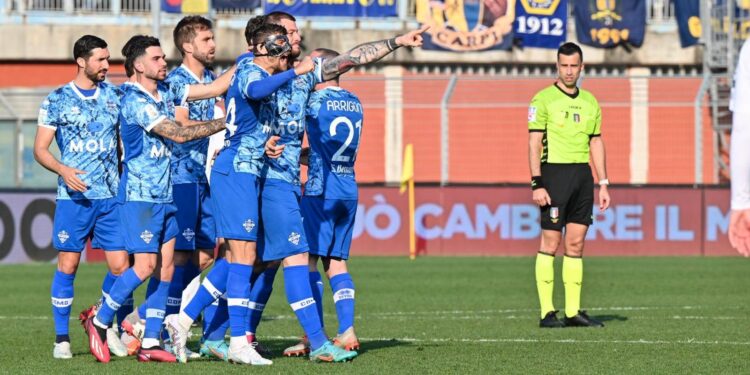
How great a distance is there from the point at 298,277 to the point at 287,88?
3.92ft

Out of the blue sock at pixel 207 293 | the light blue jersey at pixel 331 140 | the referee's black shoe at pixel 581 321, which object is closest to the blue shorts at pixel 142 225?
the blue sock at pixel 207 293

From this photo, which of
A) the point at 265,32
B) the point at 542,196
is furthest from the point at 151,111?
the point at 542,196

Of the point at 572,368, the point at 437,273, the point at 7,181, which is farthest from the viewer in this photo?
the point at 7,181

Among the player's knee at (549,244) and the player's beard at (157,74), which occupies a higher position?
the player's beard at (157,74)

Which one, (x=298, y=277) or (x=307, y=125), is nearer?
(x=298, y=277)

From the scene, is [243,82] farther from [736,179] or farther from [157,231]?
[736,179]

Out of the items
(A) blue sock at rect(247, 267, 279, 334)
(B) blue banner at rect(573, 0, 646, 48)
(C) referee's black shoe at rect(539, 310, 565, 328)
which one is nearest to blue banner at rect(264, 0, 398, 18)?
(B) blue banner at rect(573, 0, 646, 48)

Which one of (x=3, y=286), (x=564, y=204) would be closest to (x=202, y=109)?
(x=564, y=204)

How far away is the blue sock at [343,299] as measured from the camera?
9859 mm

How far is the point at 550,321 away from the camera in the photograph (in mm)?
11961

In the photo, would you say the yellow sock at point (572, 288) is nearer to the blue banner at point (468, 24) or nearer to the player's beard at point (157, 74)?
the player's beard at point (157, 74)

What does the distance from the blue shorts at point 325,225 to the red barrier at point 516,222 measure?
42.2 feet

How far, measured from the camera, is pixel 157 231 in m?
9.62

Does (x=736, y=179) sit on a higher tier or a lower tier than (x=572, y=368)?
higher
